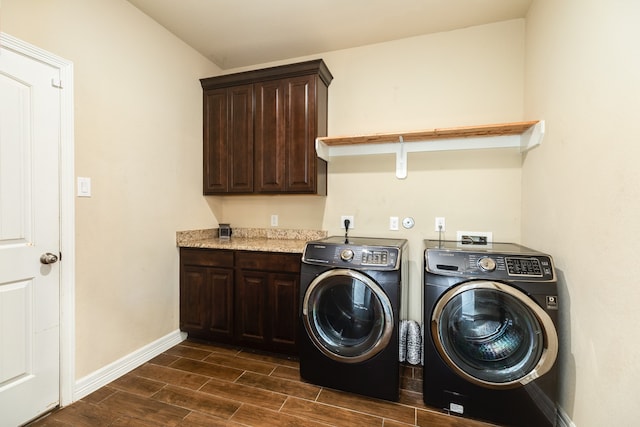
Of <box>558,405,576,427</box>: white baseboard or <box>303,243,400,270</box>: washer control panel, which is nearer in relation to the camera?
<box>558,405,576,427</box>: white baseboard

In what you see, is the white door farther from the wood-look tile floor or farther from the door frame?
the wood-look tile floor

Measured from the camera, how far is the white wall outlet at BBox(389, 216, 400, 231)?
2414 millimetres

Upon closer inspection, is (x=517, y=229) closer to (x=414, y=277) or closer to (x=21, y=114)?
(x=414, y=277)

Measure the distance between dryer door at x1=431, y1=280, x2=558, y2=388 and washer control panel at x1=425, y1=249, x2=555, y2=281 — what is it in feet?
0.21

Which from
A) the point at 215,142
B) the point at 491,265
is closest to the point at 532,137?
the point at 491,265

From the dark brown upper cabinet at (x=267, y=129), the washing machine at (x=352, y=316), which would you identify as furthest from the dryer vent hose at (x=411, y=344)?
the dark brown upper cabinet at (x=267, y=129)

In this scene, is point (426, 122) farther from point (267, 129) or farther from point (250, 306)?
point (250, 306)

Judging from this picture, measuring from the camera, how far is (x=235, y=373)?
2.03 metres

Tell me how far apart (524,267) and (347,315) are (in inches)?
40.7

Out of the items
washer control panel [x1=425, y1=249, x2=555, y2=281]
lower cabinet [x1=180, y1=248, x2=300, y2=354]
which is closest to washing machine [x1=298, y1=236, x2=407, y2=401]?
washer control panel [x1=425, y1=249, x2=555, y2=281]

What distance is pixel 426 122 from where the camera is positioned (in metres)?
2.36

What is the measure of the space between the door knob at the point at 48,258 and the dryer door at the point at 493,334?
7.18 ft

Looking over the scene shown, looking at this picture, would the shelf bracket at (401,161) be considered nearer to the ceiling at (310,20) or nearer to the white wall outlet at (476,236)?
the white wall outlet at (476,236)

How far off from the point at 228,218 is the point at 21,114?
173cm
